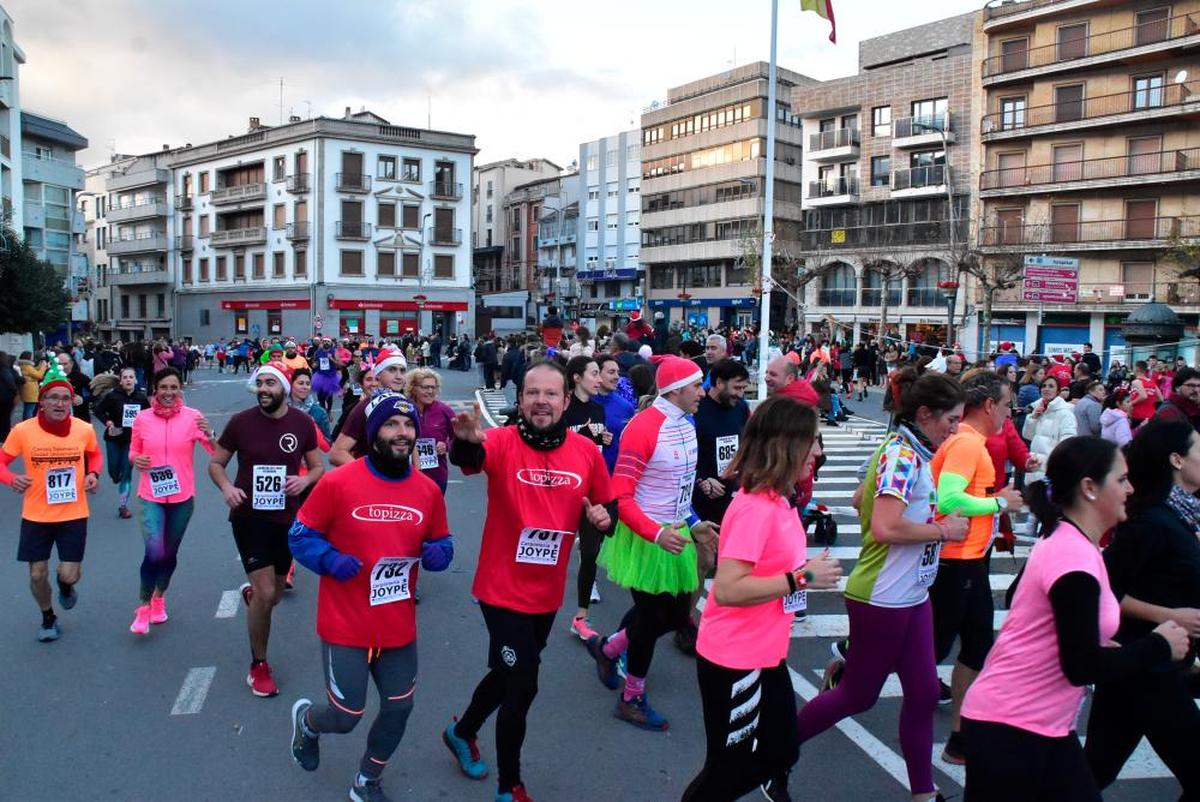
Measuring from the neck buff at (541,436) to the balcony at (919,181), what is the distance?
148 feet

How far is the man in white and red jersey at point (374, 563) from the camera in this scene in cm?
410

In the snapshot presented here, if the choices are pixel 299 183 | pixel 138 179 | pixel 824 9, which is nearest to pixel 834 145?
pixel 299 183

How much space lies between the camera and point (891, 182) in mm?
48625

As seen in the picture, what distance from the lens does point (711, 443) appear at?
639cm

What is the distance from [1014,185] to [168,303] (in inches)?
2325

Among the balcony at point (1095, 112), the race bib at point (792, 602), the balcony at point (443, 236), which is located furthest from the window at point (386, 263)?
the race bib at point (792, 602)

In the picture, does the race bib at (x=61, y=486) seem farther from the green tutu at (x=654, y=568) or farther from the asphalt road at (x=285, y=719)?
the green tutu at (x=654, y=568)

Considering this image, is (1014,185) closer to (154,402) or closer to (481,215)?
(154,402)

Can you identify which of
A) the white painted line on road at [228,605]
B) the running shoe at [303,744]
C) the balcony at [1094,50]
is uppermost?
the balcony at [1094,50]

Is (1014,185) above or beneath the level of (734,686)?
above

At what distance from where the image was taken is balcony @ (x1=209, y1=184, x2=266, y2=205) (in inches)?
2457

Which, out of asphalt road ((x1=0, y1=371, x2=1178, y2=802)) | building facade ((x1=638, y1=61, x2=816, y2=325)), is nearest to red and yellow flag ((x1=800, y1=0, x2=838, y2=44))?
asphalt road ((x1=0, y1=371, x2=1178, y2=802))

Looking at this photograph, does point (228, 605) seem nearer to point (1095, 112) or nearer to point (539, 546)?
point (539, 546)

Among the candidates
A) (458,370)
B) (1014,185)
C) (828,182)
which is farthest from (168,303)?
(1014,185)
